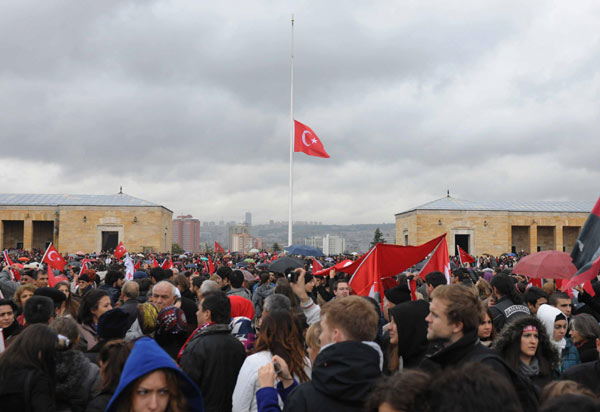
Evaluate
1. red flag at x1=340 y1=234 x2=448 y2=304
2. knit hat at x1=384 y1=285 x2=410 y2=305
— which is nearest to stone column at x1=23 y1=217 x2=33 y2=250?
red flag at x1=340 y1=234 x2=448 y2=304

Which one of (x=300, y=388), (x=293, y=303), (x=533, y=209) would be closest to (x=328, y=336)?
(x=300, y=388)

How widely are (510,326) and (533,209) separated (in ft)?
168

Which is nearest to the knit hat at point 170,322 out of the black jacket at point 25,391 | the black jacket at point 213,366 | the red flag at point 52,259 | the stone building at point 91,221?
the black jacket at point 213,366

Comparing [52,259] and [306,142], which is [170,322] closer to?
[52,259]

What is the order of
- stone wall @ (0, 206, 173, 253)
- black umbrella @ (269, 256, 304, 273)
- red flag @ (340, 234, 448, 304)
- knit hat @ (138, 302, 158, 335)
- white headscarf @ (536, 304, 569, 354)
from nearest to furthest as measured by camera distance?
knit hat @ (138, 302, 158, 335) < white headscarf @ (536, 304, 569, 354) < red flag @ (340, 234, 448, 304) < black umbrella @ (269, 256, 304, 273) < stone wall @ (0, 206, 173, 253)

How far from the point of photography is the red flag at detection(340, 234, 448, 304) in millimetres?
8586

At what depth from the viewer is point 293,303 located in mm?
6898

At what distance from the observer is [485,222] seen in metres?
49.2

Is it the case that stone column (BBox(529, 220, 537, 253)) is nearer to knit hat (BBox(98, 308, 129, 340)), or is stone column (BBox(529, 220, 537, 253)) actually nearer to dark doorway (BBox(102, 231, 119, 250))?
dark doorway (BBox(102, 231, 119, 250))

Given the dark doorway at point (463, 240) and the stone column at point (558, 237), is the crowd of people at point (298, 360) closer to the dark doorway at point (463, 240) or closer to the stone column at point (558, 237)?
the dark doorway at point (463, 240)

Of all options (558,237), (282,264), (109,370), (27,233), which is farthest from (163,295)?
(558,237)

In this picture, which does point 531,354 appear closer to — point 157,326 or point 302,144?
point 157,326

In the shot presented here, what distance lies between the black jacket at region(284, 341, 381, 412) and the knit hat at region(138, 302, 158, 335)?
8.09ft

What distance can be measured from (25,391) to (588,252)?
154 inches
